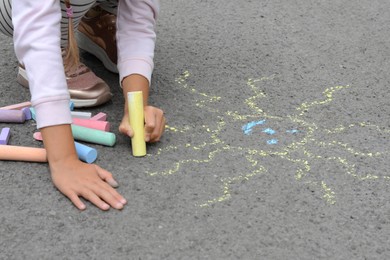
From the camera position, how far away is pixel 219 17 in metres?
2.03

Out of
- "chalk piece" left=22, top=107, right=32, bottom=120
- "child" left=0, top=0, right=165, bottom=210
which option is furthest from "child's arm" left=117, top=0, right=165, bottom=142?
"chalk piece" left=22, top=107, right=32, bottom=120

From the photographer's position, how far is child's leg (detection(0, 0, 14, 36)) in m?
1.45

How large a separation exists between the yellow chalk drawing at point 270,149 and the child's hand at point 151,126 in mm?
35

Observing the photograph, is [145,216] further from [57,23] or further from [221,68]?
[221,68]

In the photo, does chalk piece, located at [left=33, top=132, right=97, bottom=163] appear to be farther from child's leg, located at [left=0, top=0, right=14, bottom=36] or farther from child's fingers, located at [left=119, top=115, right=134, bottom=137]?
child's leg, located at [left=0, top=0, right=14, bottom=36]

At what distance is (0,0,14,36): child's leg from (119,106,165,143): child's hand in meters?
0.37

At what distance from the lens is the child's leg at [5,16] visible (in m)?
1.45

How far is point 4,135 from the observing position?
1.36m

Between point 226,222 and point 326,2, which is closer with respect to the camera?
point 226,222

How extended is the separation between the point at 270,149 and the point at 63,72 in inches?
17.4

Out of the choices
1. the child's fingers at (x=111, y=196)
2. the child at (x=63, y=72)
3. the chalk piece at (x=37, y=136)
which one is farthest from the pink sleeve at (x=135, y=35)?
the child's fingers at (x=111, y=196)

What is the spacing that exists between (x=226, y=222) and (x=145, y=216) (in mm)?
140

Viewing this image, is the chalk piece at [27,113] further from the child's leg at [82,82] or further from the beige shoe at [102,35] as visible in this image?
the beige shoe at [102,35]

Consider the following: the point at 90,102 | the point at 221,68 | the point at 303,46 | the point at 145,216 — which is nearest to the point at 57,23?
the point at 90,102
